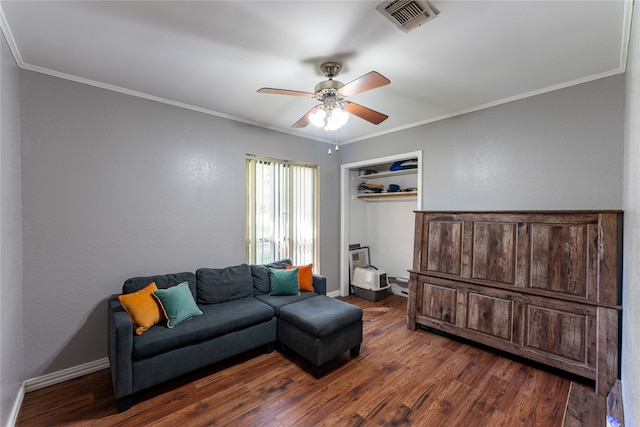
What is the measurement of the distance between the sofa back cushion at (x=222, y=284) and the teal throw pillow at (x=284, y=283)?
→ 28cm

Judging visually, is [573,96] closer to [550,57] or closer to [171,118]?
[550,57]

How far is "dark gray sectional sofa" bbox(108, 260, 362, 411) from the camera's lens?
2039 millimetres

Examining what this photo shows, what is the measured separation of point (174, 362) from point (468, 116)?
3955mm

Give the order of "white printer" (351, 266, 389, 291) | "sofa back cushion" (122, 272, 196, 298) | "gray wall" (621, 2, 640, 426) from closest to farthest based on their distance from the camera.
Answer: "gray wall" (621, 2, 640, 426) → "sofa back cushion" (122, 272, 196, 298) → "white printer" (351, 266, 389, 291)

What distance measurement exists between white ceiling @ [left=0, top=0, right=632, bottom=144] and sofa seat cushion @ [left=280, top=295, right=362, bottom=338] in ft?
7.26

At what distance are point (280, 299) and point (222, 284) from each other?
667mm

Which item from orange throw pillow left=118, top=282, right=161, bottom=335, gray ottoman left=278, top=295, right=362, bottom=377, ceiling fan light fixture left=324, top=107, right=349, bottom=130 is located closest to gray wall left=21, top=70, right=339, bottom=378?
orange throw pillow left=118, top=282, right=161, bottom=335

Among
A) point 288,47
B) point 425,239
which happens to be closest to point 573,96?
point 425,239

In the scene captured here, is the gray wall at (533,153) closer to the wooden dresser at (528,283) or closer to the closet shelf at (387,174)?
the wooden dresser at (528,283)

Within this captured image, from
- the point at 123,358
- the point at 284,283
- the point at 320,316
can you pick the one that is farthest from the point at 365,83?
the point at 123,358

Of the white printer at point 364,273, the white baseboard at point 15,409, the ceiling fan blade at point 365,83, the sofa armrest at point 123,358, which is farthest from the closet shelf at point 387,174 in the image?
the white baseboard at point 15,409

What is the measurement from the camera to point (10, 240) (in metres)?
1.93

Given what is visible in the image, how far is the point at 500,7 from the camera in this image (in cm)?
162

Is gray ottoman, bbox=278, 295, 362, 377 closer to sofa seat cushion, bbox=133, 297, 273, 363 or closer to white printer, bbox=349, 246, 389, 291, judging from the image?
sofa seat cushion, bbox=133, 297, 273, 363
